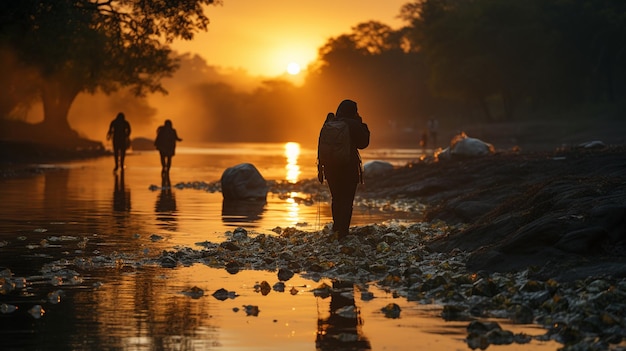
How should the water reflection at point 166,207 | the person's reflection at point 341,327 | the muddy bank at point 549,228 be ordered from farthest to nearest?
the water reflection at point 166,207
the muddy bank at point 549,228
the person's reflection at point 341,327

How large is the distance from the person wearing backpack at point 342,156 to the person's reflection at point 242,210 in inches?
196

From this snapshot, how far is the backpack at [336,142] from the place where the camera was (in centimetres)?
1582

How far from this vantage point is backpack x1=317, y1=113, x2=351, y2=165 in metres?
15.8

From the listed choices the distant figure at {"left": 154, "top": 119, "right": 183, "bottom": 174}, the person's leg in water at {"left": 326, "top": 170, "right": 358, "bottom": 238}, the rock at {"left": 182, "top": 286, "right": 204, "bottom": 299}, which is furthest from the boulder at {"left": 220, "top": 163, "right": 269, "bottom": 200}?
the rock at {"left": 182, "top": 286, "right": 204, "bottom": 299}

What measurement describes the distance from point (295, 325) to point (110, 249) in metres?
6.26

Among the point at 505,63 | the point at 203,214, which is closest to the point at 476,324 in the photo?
the point at 203,214

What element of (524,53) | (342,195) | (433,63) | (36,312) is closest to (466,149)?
(342,195)

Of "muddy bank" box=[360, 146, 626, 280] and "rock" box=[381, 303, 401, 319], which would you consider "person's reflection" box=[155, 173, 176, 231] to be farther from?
"rock" box=[381, 303, 401, 319]

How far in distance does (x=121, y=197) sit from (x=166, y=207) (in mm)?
3345

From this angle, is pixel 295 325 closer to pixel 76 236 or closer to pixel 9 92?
pixel 76 236

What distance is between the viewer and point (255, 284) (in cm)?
1228

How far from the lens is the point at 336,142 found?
52.1ft

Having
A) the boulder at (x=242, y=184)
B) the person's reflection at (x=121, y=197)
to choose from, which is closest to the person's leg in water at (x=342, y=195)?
the person's reflection at (x=121, y=197)

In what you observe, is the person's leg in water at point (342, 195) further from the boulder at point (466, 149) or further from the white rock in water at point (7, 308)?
the boulder at point (466, 149)
